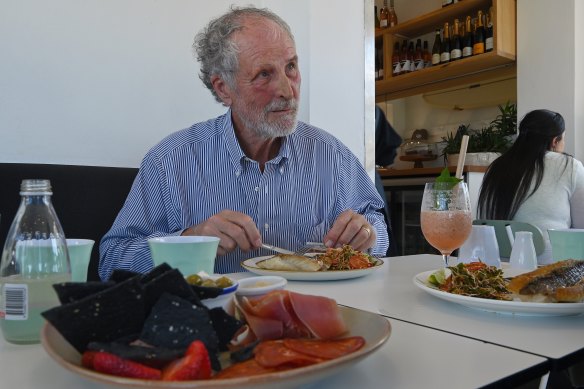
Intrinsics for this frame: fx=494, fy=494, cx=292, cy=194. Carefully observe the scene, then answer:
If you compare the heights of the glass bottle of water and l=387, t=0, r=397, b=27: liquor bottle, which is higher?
l=387, t=0, r=397, b=27: liquor bottle

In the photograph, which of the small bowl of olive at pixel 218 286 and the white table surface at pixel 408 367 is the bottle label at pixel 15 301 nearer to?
the white table surface at pixel 408 367

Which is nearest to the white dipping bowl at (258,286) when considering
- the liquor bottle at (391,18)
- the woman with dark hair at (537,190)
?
the woman with dark hair at (537,190)

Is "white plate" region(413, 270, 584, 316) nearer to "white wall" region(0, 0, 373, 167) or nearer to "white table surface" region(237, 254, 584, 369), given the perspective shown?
"white table surface" region(237, 254, 584, 369)

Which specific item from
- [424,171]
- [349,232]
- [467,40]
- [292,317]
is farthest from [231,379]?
[467,40]

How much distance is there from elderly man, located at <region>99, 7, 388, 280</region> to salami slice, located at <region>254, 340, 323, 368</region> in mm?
983

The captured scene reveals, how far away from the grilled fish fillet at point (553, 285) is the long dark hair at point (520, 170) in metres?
1.84

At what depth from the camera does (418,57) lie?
5.02 meters

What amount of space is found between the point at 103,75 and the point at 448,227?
1.46 meters

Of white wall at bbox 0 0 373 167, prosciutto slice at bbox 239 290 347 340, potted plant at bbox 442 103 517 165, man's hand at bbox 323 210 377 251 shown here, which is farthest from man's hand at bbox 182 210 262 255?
potted plant at bbox 442 103 517 165

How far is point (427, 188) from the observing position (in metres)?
1.10

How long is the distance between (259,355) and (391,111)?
5.80m

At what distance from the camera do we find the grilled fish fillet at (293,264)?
1.04 meters

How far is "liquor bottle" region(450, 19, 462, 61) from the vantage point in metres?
4.52

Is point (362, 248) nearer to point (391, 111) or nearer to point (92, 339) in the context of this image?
point (92, 339)
